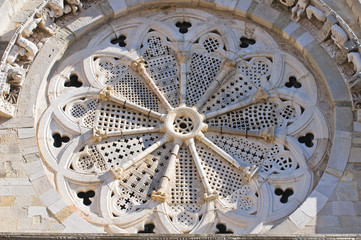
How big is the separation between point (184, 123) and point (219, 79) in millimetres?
1161

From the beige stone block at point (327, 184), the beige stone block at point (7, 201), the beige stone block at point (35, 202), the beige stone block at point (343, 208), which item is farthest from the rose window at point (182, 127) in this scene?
the beige stone block at point (7, 201)

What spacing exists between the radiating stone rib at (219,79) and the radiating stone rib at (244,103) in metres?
0.30

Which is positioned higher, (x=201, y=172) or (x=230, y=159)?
(x=230, y=159)

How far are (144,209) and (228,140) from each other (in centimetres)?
221

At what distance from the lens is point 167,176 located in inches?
692

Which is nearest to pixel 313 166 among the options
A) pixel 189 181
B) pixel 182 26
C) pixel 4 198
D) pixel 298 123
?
pixel 298 123

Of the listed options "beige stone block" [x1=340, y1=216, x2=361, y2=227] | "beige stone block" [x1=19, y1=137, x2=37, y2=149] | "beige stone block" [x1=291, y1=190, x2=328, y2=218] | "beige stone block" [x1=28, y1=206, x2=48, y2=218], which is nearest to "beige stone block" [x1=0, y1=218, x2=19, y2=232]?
"beige stone block" [x1=28, y1=206, x2=48, y2=218]

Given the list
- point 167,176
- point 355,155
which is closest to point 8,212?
point 167,176

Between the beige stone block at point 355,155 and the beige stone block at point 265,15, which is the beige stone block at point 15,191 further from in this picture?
the beige stone block at point 265,15

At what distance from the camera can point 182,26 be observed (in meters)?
19.7

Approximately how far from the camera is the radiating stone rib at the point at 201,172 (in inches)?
682

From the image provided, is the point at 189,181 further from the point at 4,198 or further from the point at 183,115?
the point at 4,198

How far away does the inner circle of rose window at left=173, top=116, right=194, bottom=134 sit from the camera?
18359 millimetres

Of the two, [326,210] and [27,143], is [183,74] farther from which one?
[326,210]
